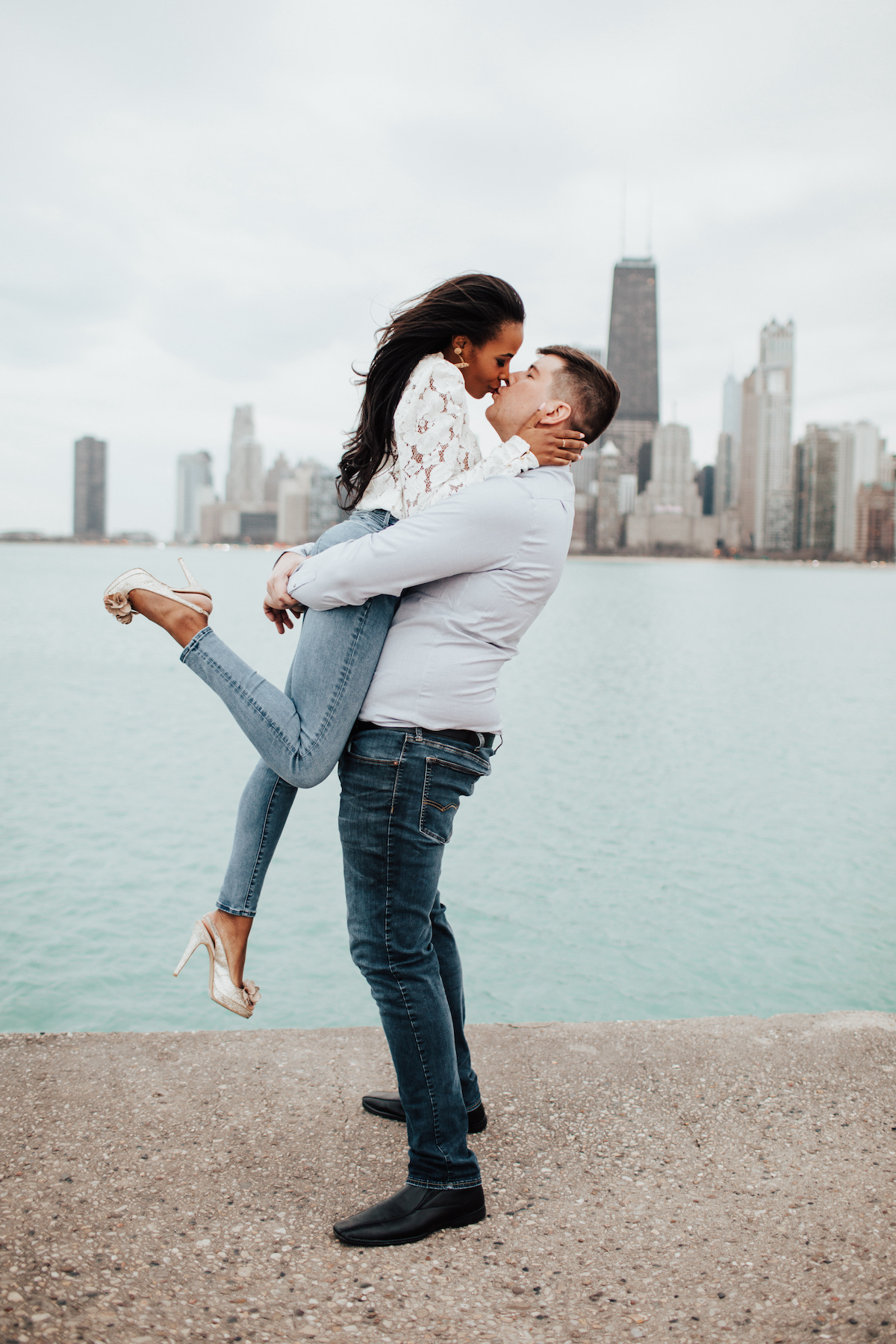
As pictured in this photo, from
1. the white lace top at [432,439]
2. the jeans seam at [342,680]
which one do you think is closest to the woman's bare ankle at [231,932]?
the jeans seam at [342,680]

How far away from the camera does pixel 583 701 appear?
18.7 metres

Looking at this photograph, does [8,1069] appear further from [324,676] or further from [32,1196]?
[324,676]

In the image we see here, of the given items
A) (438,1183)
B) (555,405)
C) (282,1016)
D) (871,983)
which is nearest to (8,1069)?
(438,1183)

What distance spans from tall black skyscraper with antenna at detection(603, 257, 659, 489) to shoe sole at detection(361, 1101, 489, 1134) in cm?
17364

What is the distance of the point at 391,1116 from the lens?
2.49m

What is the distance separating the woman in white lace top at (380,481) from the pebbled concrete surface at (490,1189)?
1.41 feet

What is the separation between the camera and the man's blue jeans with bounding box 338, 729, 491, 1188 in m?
2.02

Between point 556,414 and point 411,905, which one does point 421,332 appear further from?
point 411,905

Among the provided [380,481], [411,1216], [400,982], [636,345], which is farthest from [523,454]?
[636,345]

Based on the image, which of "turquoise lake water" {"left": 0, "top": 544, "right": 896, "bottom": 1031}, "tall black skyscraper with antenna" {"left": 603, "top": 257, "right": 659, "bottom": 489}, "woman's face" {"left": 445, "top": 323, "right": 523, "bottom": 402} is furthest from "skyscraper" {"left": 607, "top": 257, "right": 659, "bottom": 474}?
"woman's face" {"left": 445, "top": 323, "right": 523, "bottom": 402}

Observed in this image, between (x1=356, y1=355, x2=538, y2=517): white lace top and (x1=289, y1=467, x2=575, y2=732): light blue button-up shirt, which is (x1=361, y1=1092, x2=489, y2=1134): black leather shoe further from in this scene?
(x1=356, y1=355, x2=538, y2=517): white lace top

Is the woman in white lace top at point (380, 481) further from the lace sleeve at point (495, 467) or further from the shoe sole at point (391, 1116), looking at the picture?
the shoe sole at point (391, 1116)

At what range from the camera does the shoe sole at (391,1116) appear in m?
2.46

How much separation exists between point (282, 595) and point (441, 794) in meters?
0.59
